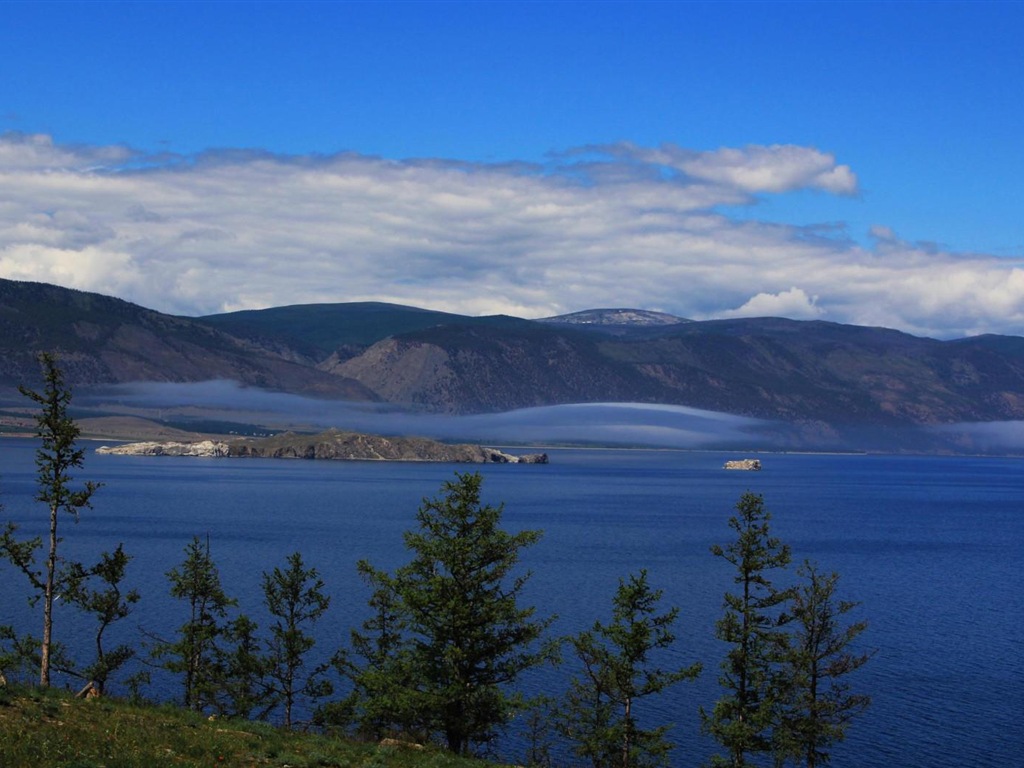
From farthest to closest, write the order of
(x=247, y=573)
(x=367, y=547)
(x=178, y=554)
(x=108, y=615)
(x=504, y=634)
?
(x=367, y=547) → (x=178, y=554) → (x=247, y=573) → (x=108, y=615) → (x=504, y=634)

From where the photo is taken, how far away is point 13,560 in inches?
1462

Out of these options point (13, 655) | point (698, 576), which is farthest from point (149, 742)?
point (698, 576)

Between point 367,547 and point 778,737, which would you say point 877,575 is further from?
point 778,737

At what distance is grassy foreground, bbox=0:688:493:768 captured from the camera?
84.1ft

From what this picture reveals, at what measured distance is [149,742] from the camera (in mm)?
27906

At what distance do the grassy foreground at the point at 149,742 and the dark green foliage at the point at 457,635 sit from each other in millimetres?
5519

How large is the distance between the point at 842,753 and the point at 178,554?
76.1 meters

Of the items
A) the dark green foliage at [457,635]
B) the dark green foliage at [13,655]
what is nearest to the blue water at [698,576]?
the dark green foliage at [457,635]

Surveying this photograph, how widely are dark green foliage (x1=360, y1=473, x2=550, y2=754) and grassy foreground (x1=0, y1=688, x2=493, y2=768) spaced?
5519mm

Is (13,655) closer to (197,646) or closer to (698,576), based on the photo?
(197,646)

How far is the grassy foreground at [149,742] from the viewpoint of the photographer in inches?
1009

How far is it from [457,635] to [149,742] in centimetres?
1490

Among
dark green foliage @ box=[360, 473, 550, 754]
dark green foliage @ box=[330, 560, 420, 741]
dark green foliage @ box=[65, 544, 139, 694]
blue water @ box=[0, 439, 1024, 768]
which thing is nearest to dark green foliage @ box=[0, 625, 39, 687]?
dark green foliage @ box=[65, 544, 139, 694]

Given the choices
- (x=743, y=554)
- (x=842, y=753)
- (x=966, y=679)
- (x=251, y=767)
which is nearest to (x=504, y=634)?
(x=743, y=554)
